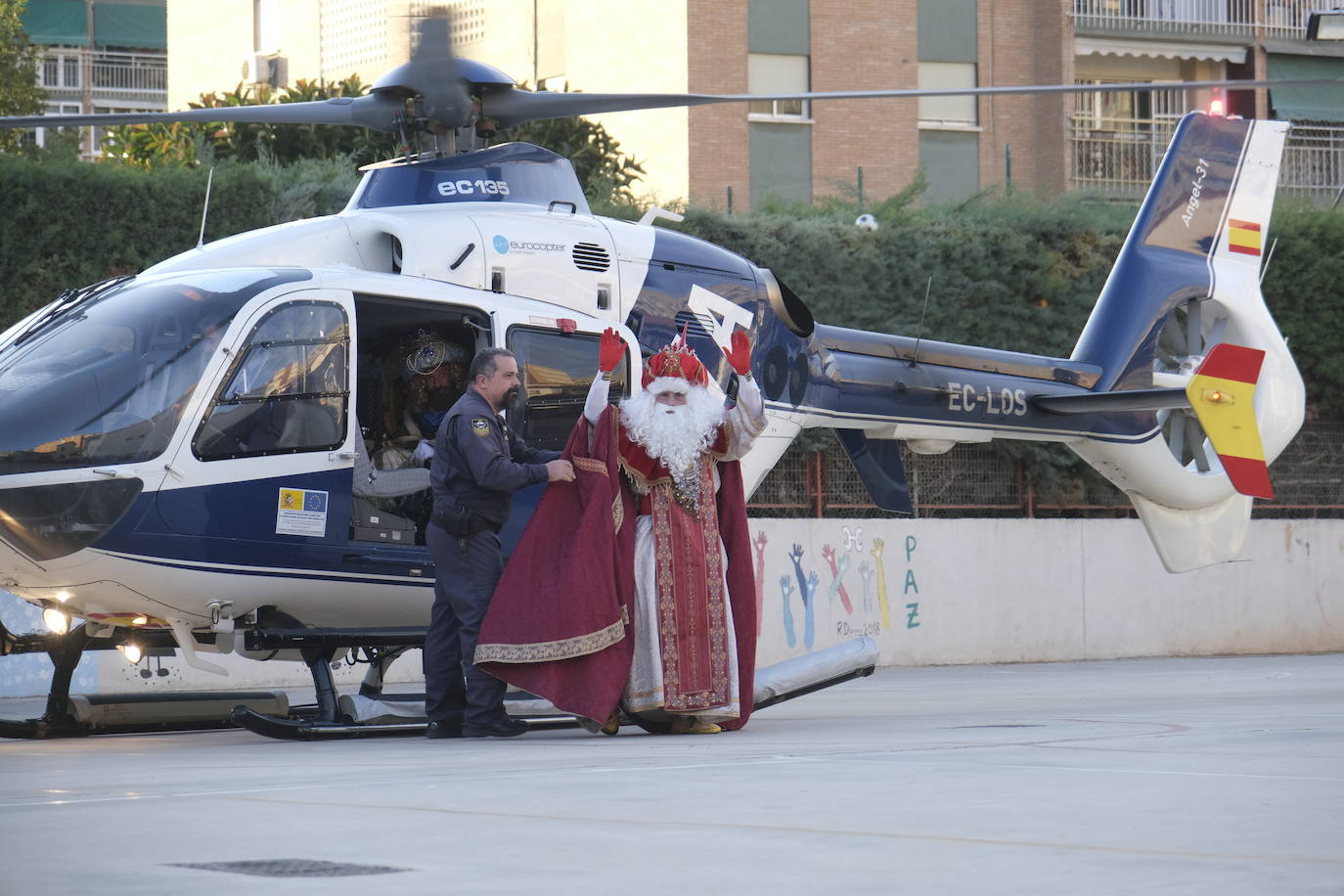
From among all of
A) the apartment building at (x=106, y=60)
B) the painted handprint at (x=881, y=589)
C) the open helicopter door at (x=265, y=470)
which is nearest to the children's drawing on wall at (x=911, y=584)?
the painted handprint at (x=881, y=589)

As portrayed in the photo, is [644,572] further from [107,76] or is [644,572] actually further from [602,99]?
[107,76]

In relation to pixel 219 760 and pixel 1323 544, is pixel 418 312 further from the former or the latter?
pixel 1323 544

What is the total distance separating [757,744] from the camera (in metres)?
7.64

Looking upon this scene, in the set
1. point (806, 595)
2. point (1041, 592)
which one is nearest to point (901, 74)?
point (1041, 592)

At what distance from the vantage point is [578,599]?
8.42 m

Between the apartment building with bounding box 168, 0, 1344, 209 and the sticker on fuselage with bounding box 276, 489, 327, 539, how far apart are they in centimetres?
2044

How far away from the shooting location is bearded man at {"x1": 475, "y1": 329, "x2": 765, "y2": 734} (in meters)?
8.44

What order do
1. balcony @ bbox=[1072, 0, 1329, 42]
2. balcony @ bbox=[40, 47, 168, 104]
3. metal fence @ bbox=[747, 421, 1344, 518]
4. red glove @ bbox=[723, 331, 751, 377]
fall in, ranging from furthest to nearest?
balcony @ bbox=[40, 47, 168, 104] < balcony @ bbox=[1072, 0, 1329, 42] < metal fence @ bbox=[747, 421, 1344, 518] < red glove @ bbox=[723, 331, 751, 377]

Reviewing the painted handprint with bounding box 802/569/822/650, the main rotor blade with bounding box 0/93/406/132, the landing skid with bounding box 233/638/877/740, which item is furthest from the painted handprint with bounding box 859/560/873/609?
the main rotor blade with bounding box 0/93/406/132

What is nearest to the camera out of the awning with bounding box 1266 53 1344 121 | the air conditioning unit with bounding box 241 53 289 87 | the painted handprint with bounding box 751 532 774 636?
the painted handprint with bounding box 751 532 774 636

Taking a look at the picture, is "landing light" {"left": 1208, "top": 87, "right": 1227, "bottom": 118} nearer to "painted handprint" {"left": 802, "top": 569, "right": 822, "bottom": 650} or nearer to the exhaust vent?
"painted handprint" {"left": 802, "top": 569, "right": 822, "bottom": 650}

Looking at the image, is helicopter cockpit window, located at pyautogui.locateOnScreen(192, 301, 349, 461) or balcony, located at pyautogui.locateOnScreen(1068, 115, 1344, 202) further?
balcony, located at pyautogui.locateOnScreen(1068, 115, 1344, 202)

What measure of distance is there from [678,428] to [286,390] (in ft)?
6.23

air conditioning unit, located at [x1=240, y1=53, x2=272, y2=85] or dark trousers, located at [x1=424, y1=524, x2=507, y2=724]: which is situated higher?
air conditioning unit, located at [x1=240, y1=53, x2=272, y2=85]
